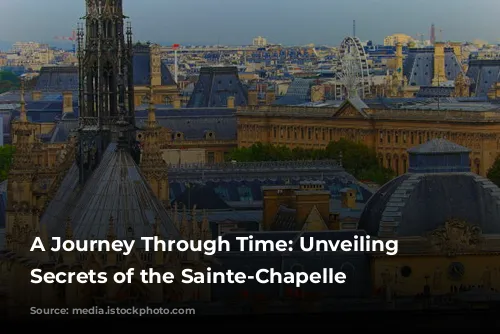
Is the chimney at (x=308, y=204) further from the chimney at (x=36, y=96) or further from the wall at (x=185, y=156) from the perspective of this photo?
the chimney at (x=36, y=96)

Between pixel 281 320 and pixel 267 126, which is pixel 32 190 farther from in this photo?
pixel 267 126

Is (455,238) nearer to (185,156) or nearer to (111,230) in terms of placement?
(111,230)

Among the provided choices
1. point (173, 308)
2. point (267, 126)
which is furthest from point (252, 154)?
point (173, 308)

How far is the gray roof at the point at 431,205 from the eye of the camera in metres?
64.1

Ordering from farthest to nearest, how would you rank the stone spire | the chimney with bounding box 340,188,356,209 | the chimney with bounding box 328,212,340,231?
the chimney with bounding box 340,188,356,209 < the stone spire < the chimney with bounding box 328,212,340,231

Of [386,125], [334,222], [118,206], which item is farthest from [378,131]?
[118,206]

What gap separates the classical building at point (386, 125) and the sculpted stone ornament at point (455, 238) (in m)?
95.7

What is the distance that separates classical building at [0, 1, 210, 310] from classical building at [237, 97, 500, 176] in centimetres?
8975

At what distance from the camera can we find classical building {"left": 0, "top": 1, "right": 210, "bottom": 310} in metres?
53.9

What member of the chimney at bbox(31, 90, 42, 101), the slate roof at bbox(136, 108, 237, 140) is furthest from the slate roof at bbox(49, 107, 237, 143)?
the chimney at bbox(31, 90, 42, 101)

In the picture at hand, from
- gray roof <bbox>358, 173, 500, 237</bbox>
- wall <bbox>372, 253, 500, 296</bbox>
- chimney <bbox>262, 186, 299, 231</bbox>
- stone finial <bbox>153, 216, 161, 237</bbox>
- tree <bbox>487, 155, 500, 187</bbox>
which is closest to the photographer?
stone finial <bbox>153, 216, 161, 237</bbox>

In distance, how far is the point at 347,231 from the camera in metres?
63.9

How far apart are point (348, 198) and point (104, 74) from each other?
A: 23.9m

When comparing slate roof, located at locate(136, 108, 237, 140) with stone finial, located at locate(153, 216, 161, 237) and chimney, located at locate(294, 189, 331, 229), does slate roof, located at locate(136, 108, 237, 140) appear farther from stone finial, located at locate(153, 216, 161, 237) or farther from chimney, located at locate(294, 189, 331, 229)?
stone finial, located at locate(153, 216, 161, 237)
